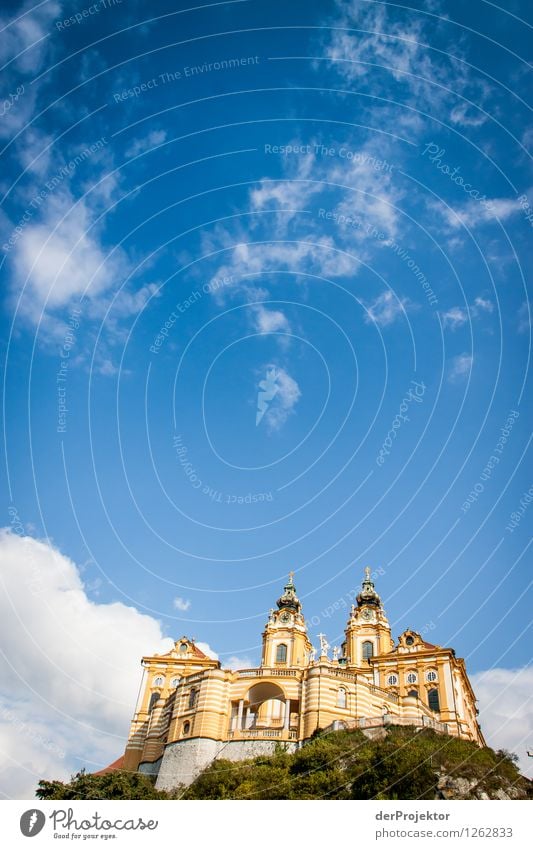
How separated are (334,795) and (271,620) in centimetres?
3862

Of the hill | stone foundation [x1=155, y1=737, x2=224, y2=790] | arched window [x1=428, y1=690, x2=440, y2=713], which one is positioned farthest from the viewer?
arched window [x1=428, y1=690, x2=440, y2=713]

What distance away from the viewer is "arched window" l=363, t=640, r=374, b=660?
228ft

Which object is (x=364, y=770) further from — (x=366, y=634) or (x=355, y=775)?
(x=366, y=634)

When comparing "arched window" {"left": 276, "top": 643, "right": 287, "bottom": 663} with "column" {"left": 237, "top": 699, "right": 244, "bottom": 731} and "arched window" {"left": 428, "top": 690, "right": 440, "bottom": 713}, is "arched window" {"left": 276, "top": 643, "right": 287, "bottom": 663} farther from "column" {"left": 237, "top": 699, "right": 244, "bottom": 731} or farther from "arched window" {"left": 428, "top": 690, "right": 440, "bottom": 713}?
"column" {"left": 237, "top": 699, "right": 244, "bottom": 731}

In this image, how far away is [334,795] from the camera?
3509cm

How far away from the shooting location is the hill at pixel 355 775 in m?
35.3

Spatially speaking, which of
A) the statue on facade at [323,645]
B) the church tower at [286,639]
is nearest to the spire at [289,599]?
the church tower at [286,639]

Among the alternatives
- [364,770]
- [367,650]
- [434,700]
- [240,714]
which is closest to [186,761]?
[240,714]

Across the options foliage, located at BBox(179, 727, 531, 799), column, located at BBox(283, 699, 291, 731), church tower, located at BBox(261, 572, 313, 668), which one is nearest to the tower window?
column, located at BBox(283, 699, 291, 731)

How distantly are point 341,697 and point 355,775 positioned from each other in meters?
13.3

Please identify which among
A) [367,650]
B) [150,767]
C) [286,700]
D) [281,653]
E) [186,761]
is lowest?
[186,761]

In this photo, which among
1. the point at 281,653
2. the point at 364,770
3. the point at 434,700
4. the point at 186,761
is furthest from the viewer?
the point at 281,653

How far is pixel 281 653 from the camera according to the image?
2771 inches
